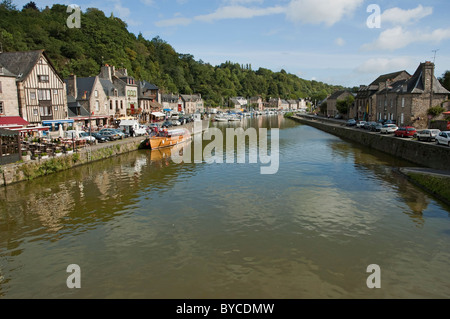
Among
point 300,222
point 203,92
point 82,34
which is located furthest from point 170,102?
point 300,222

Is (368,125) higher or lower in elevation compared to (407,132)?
higher

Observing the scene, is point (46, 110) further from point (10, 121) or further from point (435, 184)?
point (435, 184)

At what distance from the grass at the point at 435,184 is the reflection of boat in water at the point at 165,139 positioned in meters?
26.5

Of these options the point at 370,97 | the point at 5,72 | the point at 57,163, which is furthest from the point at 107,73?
the point at 370,97

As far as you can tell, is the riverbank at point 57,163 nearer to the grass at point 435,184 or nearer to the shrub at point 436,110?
the grass at point 435,184

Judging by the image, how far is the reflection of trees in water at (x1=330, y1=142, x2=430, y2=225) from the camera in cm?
1728

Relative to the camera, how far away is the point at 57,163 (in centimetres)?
2516

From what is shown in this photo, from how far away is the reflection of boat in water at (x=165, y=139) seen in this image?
126ft

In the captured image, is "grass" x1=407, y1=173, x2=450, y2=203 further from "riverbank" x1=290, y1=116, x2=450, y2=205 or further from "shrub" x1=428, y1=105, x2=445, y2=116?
"shrub" x1=428, y1=105, x2=445, y2=116

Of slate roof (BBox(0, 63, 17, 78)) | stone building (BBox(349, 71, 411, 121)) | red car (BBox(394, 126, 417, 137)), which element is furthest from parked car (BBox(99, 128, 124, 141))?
stone building (BBox(349, 71, 411, 121))

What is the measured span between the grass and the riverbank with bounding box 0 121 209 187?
83.3ft

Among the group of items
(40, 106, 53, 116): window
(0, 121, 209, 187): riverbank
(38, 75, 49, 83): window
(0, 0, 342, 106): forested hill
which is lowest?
(0, 121, 209, 187): riverbank

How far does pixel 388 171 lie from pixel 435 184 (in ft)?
20.0

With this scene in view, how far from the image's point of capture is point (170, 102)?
319 feet
